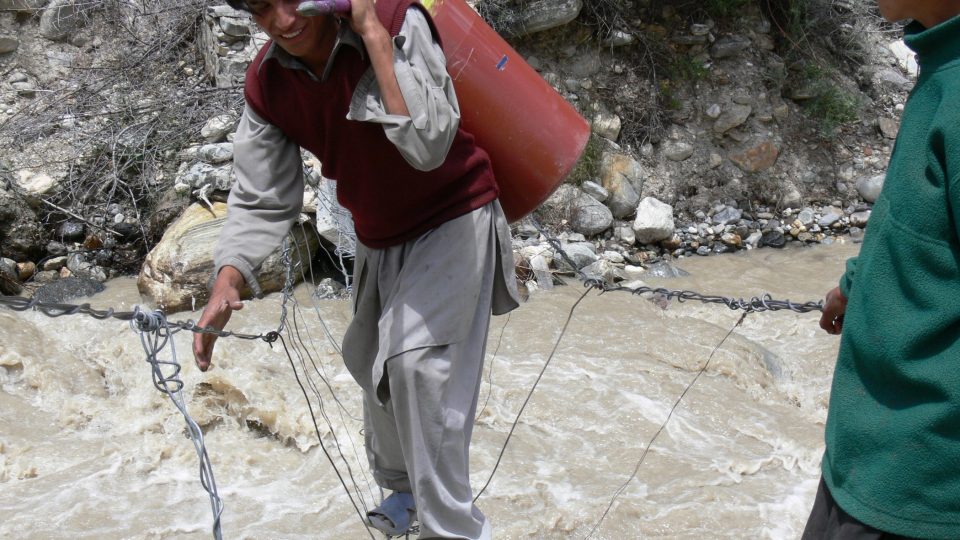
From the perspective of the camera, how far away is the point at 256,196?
5.68ft

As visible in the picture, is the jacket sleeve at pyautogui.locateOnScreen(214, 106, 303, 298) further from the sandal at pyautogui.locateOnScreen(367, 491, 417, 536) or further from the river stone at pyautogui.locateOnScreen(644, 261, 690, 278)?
the river stone at pyautogui.locateOnScreen(644, 261, 690, 278)

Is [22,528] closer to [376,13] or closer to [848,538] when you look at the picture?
[376,13]

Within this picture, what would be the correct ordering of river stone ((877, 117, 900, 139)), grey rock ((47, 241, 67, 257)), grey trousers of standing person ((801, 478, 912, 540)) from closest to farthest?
grey trousers of standing person ((801, 478, 912, 540))
grey rock ((47, 241, 67, 257))
river stone ((877, 117, 900, 139))

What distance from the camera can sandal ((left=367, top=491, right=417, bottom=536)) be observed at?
201cm

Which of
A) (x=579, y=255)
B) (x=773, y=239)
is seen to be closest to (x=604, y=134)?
(x=579, y=255)

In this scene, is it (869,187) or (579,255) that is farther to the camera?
(869,187)

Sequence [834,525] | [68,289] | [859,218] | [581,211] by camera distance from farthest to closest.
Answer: [859,218] → [581,211] → [68,289] → [834,525]

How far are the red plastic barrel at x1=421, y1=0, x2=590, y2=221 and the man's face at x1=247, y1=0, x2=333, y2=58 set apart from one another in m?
0.31

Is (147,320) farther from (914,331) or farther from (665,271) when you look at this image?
(665,271)

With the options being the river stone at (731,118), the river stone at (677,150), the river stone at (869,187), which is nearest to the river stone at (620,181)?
the river stone at (677,150)

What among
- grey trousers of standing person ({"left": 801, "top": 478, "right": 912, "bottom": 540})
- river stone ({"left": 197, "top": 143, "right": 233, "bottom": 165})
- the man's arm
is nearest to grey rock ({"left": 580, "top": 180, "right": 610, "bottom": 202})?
river stone ({"left": 197, "top": 143, "right": 233, "bottom": 165})

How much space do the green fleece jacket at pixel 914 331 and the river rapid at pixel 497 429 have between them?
1.83 meters

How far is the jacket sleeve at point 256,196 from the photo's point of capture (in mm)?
1711

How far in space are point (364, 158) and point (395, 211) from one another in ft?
0.38
